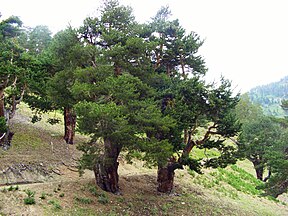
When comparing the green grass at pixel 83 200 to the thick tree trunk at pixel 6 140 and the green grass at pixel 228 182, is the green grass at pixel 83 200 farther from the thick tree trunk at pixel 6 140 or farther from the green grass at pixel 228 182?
the green grass at pixel 228 182

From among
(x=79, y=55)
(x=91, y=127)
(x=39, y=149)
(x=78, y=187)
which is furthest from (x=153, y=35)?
(x=39, y=149)

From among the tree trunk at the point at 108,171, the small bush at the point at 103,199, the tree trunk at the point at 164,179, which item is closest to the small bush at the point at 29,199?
the small bush at the point at 103,199

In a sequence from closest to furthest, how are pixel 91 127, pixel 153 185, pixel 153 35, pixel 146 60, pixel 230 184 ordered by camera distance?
1. pixel 91 127
2. pixel 146 60
3. pixel 153 35
4. pixel 153 185
5. pixel 230 184

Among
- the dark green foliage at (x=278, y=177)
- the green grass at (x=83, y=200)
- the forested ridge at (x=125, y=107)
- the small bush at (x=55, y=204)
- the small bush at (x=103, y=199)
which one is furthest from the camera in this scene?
the dark green foliage at (x=278, y=177)

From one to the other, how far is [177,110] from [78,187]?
5.71 meters

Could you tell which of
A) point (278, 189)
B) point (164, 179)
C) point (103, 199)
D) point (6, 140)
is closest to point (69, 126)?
point (6, 140)

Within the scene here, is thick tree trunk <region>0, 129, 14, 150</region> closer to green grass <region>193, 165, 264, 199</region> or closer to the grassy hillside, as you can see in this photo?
the grassy hillside

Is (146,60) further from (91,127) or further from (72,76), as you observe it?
(91,127)

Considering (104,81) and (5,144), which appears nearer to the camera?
(104,81)

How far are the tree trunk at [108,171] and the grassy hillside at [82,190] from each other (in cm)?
38

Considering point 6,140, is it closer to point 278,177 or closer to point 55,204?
point 55,204

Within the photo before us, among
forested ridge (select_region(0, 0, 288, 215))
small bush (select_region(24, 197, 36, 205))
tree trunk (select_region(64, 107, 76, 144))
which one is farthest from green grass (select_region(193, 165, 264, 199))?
small bush (select_region(24, 197, 36, 205))

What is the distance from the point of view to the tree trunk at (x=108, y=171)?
521 inches

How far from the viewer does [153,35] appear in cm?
1511
